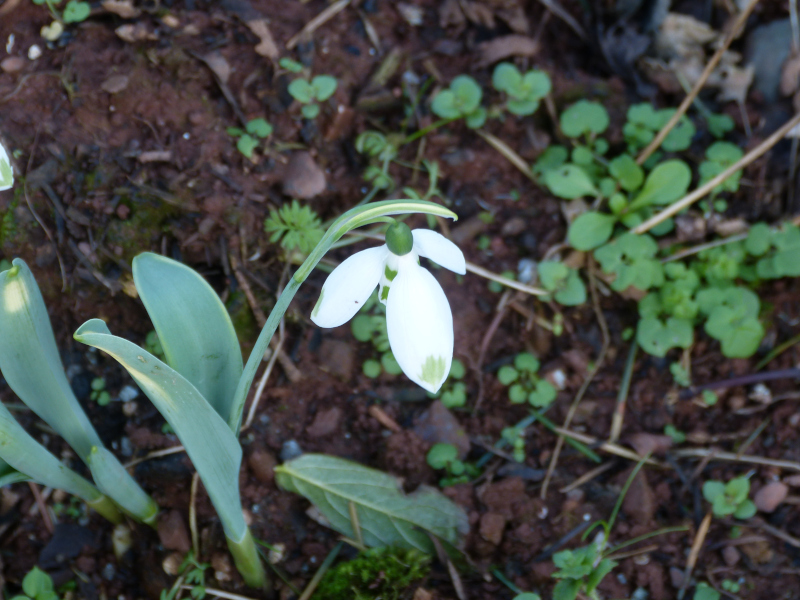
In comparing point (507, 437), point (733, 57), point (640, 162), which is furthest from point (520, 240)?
point (733, 57)

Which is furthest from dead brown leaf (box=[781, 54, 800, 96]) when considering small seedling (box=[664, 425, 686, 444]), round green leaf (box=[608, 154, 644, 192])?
small seedling (box=[664, 425, 686, 444])

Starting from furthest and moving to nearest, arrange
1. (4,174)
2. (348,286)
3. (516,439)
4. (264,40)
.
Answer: (264,40)
(516,439)
(348,286)
(4,174)

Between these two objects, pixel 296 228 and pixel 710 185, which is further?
pixel 710 185

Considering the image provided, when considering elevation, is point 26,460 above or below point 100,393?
above

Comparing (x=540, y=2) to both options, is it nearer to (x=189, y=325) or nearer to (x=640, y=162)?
(x=640, y=162)

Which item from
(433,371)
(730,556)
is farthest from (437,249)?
(730,556)

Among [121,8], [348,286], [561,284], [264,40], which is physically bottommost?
[561,284]

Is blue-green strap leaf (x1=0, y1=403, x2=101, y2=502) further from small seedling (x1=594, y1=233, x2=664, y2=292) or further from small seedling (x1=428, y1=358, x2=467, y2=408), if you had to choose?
small seedling (x1=594, y1=233, x2=664, y2=292)

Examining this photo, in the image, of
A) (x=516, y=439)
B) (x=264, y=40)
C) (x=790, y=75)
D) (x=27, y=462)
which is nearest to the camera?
(x=27, y=462)

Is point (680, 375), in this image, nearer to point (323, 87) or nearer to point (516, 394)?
point (516, 394)
